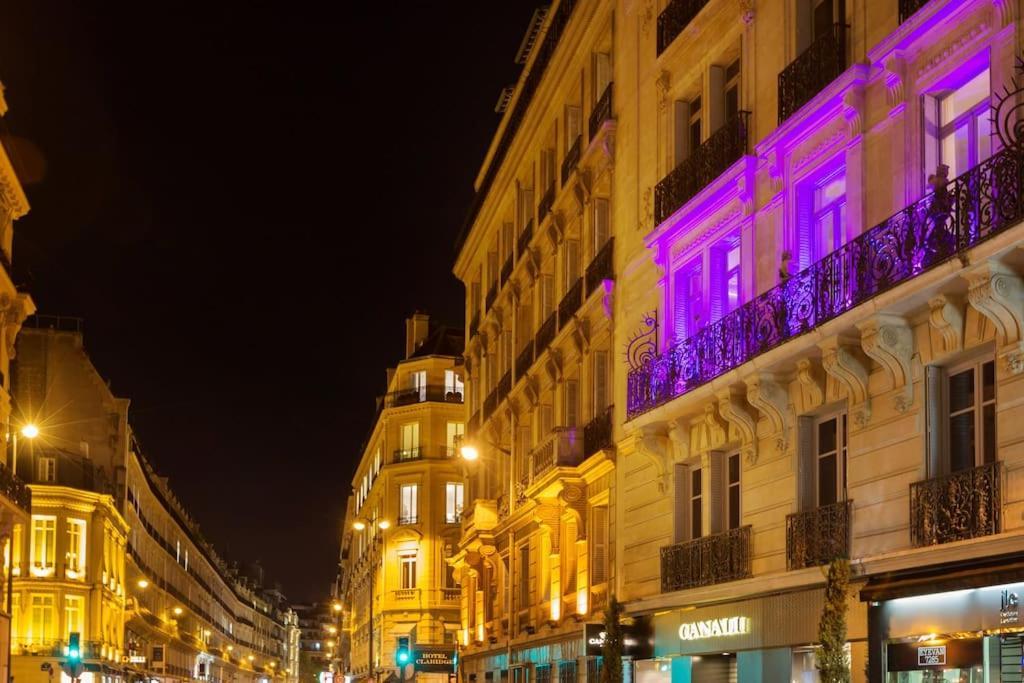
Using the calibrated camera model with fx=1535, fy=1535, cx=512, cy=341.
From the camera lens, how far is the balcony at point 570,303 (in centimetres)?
3177

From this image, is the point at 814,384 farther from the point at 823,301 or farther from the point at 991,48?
the point at 991,48

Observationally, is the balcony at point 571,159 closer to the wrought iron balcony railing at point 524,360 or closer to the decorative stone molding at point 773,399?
the wrought iron balcony railing at point 524,360

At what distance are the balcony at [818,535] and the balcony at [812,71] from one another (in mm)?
5196

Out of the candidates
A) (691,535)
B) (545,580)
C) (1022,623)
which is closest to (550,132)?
(545,580)

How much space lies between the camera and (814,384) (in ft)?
61.6

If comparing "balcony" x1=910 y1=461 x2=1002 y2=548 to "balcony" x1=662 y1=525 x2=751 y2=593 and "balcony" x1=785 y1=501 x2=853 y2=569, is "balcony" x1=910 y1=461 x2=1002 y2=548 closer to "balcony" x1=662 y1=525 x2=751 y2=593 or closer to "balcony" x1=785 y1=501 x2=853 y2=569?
"balcony" x1=785 y1=501 x2=853 y2=569

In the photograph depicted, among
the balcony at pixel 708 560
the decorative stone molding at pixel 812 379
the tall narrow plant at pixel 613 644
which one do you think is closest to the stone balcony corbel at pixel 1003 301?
the decorative stone molding at pixel 812 379

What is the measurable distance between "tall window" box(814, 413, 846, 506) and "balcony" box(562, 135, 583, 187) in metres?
13.4

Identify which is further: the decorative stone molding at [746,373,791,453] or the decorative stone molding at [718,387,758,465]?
the decorative stone molding at [718,387,758,465]

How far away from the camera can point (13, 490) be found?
42219 mm

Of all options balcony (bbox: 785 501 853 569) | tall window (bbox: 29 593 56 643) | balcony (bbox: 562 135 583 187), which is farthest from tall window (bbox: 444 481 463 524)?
balcony (bbox: 785 501 853 569)

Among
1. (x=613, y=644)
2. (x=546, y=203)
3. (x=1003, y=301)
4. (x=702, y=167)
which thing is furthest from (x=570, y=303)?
(x=1003, y=301)

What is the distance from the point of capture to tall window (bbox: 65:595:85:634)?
69.4 metres

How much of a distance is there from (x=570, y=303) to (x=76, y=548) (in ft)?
147
